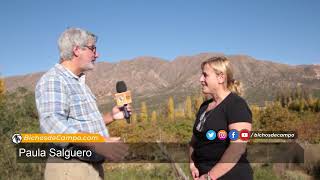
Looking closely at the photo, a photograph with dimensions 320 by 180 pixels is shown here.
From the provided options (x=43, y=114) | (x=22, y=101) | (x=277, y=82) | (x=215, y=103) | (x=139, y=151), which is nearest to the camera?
(x=43, y=114)

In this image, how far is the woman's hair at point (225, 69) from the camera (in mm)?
3199

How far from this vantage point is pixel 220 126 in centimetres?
305

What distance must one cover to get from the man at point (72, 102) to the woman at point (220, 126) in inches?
29.2

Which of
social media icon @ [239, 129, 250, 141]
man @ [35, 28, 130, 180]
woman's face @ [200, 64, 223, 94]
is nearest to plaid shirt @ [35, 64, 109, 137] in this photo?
man @ [35, 28, 130, 180]

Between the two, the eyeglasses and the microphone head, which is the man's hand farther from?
the eyeglasses

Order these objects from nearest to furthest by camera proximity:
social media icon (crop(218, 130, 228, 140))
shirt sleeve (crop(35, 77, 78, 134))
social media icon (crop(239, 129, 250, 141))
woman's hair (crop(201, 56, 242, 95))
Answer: shirt sleeve (crop(35, 77, 78, 134))
social media icon (crop(239, 129, 250, 141))
social media icon (crop(218, 130, 228, 140))
woman's hair (crop(201, 56, 242, 95))

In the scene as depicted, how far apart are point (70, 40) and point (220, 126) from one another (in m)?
1.27

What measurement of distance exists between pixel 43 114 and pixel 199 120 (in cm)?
129

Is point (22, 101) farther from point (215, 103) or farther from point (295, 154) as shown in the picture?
point (295, 154)

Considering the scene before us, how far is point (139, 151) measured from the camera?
21578mm

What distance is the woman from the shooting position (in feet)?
9.75

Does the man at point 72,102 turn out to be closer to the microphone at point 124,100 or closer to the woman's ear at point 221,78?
the microphone at point 124,100

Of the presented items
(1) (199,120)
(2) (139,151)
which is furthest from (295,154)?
(1) (199,120)

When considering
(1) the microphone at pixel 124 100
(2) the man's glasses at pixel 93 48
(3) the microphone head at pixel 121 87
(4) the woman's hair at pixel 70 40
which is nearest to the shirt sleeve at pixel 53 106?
(4) the woman's hair at pixel 70 40
